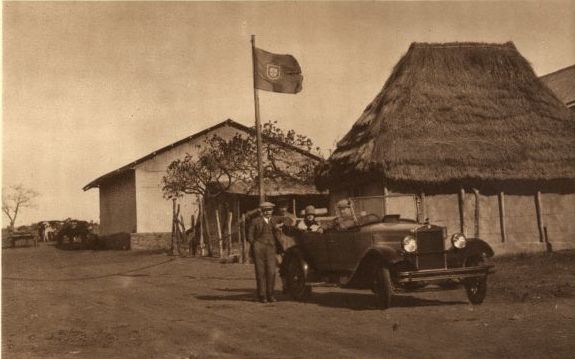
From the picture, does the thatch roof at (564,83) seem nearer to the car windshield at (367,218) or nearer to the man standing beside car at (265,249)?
the car windshield at (367,218)

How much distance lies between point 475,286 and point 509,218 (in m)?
9.33

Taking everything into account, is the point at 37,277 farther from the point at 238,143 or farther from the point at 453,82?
the point at 453,82

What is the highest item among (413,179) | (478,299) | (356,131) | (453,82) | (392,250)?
(453,82)

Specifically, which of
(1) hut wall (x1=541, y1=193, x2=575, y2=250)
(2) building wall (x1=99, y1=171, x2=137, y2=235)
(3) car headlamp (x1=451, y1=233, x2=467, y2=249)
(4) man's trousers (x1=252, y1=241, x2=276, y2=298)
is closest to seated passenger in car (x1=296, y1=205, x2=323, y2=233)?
(4) man's trousers (x1=252, y1=241, x2=276, y2=298)

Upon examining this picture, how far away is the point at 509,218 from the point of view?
60.9 feet

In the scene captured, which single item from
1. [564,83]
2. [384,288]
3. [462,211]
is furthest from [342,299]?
[564,83]

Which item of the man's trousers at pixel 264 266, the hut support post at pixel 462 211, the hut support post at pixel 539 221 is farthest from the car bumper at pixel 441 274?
the hut support post at pixel 539 221

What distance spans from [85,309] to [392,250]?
4977 mm

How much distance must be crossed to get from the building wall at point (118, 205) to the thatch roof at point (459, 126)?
566 inches

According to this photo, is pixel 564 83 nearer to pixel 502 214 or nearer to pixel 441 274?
pixel 502 214

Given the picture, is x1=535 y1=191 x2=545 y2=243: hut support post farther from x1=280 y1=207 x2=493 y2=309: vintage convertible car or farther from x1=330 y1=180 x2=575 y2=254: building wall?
x1=280 y1=207 x2=493 y2=309: vintage convertible car

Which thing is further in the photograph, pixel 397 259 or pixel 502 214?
pixel 502 214

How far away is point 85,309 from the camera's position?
10.5m

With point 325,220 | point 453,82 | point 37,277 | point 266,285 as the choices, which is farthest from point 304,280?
point 453,82
